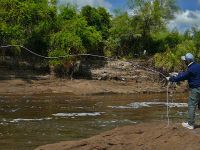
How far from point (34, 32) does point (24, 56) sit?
6.27 ft

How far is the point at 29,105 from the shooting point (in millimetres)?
26547

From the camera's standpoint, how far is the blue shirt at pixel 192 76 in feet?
44.5

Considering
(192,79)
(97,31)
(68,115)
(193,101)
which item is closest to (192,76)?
(192,79)

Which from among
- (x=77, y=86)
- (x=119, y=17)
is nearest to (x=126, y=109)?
(x=77, y=86)

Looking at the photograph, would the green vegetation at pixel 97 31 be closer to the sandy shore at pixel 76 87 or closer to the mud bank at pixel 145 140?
the sandy shore at pixel 76 87

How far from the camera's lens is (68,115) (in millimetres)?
23344

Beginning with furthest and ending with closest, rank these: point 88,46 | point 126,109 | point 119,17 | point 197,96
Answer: point 119,17 < point 88,46 < point 126,109 < point 197,96

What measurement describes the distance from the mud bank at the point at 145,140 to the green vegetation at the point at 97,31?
73.9 feet

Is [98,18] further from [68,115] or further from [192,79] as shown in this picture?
[192,79]

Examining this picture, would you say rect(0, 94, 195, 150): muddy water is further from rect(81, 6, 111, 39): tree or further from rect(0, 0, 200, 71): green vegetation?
rect(81, 6, 111, 39): tree

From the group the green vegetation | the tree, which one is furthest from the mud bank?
the tree

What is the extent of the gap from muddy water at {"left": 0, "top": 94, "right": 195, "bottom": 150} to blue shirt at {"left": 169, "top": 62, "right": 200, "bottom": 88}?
4.85 m

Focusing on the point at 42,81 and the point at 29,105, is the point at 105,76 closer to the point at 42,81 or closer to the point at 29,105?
the point at 42,81

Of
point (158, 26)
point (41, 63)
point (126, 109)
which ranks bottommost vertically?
point (126, 109)
